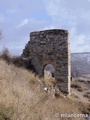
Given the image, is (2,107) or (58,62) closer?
(2,107)

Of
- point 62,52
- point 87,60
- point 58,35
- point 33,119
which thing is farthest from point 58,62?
point 87,60

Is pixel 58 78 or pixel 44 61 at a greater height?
pixel 44 61

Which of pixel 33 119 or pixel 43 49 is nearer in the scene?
pixel 33 119

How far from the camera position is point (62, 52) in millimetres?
14602

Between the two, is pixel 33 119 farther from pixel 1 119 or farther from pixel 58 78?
pixel 58 78

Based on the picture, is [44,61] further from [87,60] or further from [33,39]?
[87,60]

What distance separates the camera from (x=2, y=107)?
4.84 m

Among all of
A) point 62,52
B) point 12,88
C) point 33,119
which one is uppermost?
point 62,52

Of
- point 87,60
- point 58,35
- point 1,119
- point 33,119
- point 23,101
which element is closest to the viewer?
point 1,119

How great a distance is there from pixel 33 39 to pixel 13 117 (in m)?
11.0

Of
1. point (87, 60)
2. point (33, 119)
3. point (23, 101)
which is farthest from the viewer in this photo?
point (87, 60)

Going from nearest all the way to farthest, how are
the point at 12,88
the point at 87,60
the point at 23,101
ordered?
1. the point at 23,101
2. the point at 12,88
3. the point at 87,60

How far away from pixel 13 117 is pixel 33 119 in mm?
497

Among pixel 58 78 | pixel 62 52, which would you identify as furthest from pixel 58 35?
pixel 58 78
